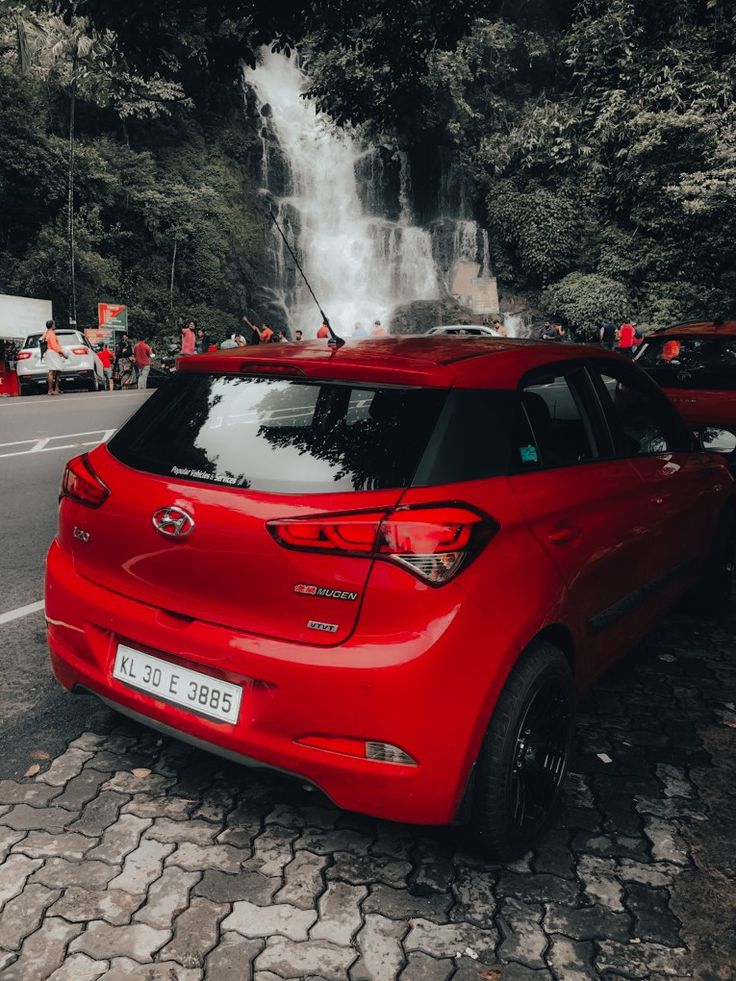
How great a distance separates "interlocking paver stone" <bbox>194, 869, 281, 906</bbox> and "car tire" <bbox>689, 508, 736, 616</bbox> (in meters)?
3.11

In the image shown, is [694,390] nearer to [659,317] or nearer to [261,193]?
[659,317]

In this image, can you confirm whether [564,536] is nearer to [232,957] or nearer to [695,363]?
[232,957]

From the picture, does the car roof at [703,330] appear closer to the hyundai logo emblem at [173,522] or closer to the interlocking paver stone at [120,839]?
the hyundai logo emblem at [173,522]

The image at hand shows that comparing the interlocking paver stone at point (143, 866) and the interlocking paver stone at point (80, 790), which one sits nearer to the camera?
the interlocking paver stone at point (143, 866)

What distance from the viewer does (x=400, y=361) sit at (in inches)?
107

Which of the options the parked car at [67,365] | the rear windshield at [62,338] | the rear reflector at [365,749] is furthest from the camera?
the rear windshield at [62,338]

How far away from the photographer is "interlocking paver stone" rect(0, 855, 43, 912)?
2.40 meters

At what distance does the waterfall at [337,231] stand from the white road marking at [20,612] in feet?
117

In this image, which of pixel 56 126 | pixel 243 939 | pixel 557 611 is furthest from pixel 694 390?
pixel 56 126

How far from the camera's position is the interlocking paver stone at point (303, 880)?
2412 mm

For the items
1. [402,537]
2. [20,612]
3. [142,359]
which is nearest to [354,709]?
[402,537]

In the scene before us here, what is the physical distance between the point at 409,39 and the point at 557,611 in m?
8.86

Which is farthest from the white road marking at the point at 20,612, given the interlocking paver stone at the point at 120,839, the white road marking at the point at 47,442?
the white road marking at the point at 47,442

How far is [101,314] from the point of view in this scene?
2831 centimetres
